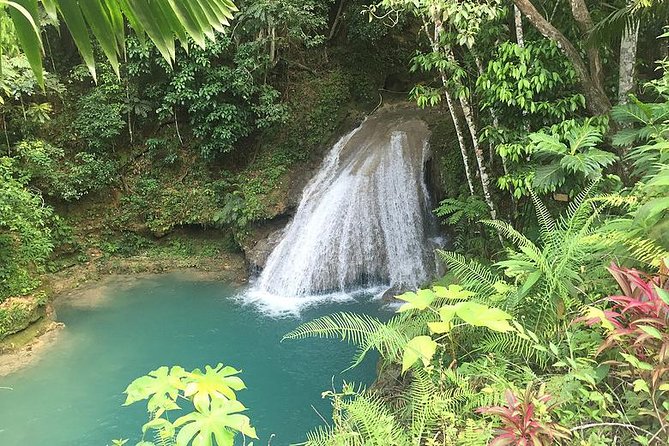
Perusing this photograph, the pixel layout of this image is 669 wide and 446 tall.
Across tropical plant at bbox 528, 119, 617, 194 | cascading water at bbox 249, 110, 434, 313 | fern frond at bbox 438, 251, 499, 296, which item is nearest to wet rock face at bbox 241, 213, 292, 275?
cascading water at bbox 249, 110, 434, 313

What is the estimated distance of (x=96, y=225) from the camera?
10.3 metres

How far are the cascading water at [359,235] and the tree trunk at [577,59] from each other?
14.4 ft

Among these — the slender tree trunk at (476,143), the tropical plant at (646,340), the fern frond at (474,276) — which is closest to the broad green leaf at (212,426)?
the tropical plant at (646,340)

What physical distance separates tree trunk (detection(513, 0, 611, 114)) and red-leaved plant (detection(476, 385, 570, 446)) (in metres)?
3.72

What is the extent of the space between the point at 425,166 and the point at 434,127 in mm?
1111

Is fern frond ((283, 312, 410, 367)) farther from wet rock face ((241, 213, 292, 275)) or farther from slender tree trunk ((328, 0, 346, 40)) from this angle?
slender tree trunk ((328, 0, 346, 40))

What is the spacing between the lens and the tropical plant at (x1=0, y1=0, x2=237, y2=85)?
0.80 m

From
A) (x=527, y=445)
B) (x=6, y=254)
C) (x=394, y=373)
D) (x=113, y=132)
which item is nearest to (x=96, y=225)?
(x=113, y=132)

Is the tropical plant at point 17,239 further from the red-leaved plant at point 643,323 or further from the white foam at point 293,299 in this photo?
the red-leaved plant at point 643,323

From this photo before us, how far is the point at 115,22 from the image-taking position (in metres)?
0.94

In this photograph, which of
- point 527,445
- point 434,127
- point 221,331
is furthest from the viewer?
point 434,127

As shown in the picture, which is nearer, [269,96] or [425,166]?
[425,166]

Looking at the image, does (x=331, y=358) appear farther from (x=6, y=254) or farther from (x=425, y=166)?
(x=6, y=254)

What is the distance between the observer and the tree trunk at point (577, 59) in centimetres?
446
